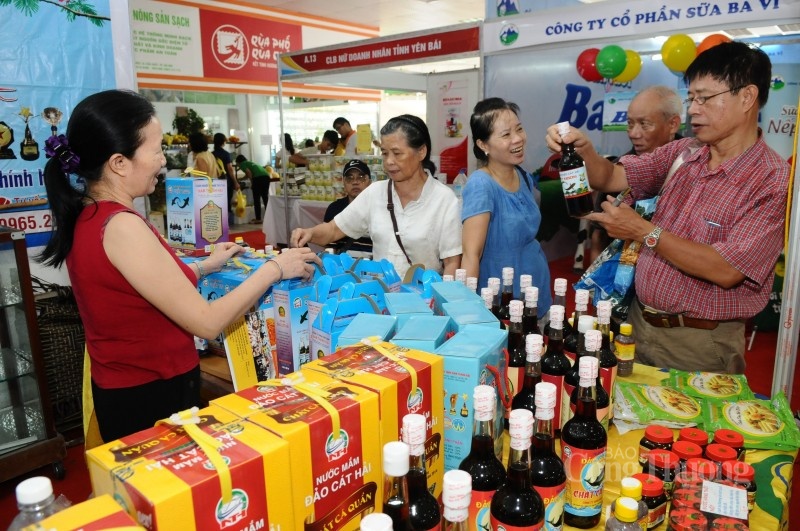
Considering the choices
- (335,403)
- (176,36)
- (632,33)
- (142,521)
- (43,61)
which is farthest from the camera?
(176,36)

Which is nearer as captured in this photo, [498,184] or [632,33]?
[498,184]

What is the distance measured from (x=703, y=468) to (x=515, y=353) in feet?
1.71

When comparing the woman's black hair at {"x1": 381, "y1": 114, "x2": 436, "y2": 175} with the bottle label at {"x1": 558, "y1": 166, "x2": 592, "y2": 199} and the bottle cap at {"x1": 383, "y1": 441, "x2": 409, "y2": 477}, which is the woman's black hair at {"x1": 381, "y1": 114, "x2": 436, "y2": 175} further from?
the bottle cap at {"x1": 383, "y1": 441, "x2": 409, "y2": 477}

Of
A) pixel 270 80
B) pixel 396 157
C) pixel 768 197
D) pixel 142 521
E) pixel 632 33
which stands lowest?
pixel 142 521

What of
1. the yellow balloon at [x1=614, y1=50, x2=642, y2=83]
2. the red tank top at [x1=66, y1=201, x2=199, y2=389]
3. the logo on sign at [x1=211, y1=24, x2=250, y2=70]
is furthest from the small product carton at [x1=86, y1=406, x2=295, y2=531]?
the logo on sign at [x1=211, y1=24, x2=250, y2=70]

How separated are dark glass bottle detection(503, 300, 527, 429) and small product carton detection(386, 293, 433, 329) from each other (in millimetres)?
247

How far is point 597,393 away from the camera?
1.36 metres

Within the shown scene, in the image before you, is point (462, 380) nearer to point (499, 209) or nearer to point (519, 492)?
point (519, 492)

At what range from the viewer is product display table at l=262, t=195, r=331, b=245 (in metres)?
7.28

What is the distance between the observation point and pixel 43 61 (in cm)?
293

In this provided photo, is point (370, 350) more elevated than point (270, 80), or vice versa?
point (270, 80)

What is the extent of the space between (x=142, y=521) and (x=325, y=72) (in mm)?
6198

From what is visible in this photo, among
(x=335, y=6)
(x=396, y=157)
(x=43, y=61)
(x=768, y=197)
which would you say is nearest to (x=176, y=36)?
(x=335, y=6)

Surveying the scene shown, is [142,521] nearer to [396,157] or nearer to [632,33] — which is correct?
[396,157]
